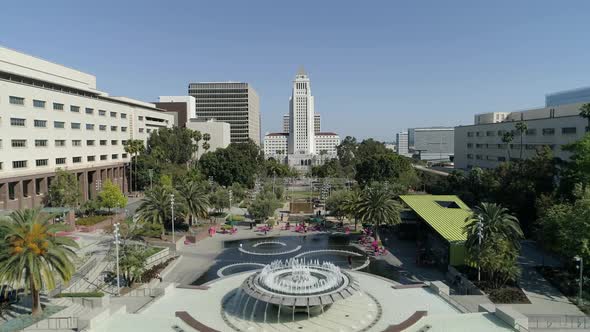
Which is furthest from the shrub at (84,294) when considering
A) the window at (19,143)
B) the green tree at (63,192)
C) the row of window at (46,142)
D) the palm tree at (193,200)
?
the window at (19,143)

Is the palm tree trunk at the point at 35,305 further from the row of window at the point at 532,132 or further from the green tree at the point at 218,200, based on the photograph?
the row of window at the point at 532,132

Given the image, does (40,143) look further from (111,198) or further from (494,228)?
(494,228)

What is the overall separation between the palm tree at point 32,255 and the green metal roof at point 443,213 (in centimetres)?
3222

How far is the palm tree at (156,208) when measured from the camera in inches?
1946

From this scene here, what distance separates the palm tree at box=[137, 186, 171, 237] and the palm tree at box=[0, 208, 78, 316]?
2225 centimetres

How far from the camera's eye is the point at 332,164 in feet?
435

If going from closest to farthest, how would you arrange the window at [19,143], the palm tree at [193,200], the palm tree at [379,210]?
the palm tree at [379,210] < the palm tree at [193,200] < the window at [19,143]

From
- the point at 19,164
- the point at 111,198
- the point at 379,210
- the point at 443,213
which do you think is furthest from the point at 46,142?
the point at 443,213

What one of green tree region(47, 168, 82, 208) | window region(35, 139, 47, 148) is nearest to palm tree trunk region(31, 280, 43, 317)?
green tree region(47, 168, 82, 208)

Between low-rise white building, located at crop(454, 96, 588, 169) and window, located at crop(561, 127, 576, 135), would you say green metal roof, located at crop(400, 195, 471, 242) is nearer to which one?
low-rise white building, located at crop(454, 96, 588, 169)

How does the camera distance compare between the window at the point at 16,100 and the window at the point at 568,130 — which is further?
the window at the point at 568,130

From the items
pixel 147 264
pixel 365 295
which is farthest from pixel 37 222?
pixel 365 295

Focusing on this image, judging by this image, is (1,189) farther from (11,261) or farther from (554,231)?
(554,231)

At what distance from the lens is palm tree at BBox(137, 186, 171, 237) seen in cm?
4944
